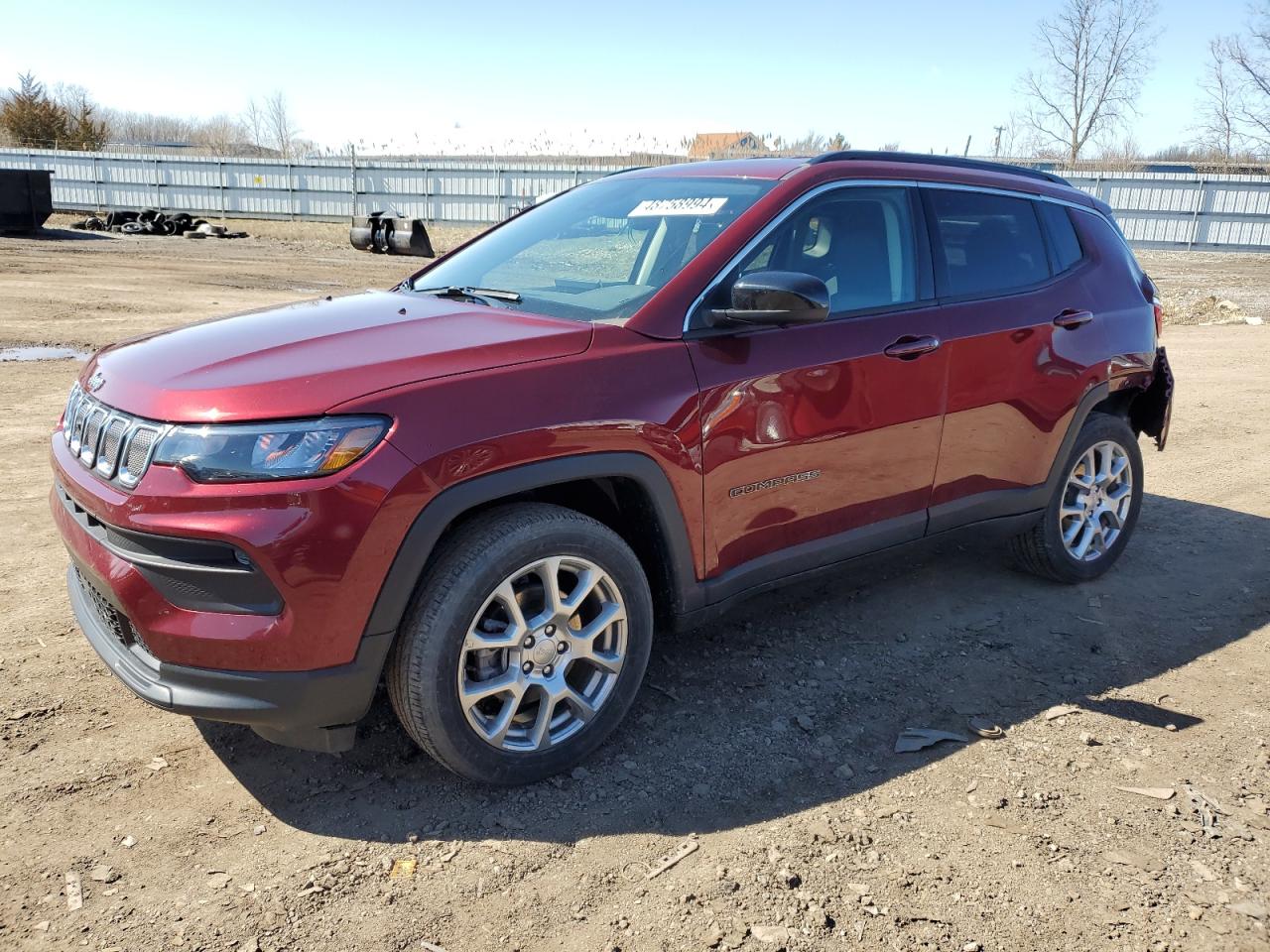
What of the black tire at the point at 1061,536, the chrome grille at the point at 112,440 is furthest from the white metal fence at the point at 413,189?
the chrome grille at the point at 112,440

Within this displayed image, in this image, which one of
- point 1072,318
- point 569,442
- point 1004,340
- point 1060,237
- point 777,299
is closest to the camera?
point 569,442

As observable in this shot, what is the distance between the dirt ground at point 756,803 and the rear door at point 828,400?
0.62m

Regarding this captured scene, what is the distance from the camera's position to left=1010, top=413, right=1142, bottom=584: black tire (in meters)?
4.74

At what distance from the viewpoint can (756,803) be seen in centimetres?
310

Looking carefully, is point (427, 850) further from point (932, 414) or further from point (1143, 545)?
point (1143, 545)

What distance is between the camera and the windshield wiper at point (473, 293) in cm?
368

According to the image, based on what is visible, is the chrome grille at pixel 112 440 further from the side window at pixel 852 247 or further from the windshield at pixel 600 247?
the side window at pixel 852 247

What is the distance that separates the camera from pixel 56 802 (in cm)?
301

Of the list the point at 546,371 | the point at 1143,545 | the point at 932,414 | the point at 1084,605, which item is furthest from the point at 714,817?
the point at 1143,545

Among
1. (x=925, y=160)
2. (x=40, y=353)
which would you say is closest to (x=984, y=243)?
(x=925, y=160)

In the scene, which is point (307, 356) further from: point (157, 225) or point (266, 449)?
point (157, 225)

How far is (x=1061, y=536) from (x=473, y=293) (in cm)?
300

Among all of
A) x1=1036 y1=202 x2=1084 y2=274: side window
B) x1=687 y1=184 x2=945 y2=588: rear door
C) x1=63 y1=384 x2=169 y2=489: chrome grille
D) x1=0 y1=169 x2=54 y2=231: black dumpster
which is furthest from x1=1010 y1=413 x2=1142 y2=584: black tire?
x1=0 y1=169 x2=54 y2=231: black dumpster

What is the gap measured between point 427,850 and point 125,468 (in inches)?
Result: 53.7
